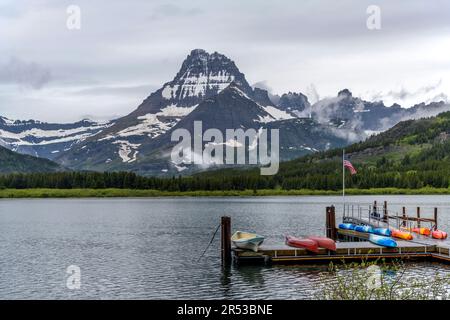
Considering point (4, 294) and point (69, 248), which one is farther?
point (69, 248)

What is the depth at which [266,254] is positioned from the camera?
60.9 m

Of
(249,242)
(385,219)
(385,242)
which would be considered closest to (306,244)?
(249,242)

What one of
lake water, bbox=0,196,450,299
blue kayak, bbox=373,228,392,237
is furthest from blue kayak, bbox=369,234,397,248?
blue kayak, bbox=373,228,392,237

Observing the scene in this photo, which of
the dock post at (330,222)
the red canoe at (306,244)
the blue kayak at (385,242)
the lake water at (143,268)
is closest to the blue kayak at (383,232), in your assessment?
the dock post at (330,222)

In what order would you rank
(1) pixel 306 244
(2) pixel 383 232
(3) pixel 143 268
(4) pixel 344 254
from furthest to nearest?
(2) pixel 383 232, (4) pixel 344 254, (1) pixel 306 244, (3) pixel 143 268

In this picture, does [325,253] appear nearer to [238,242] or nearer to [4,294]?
[238,242]

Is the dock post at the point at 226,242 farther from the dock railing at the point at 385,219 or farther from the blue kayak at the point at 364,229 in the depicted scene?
the dock railing at the point at 385,219

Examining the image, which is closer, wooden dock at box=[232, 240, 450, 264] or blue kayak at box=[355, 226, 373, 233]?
wooden dock at box=[232, 240, 450, 264]

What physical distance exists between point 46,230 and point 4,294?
66.5 meters

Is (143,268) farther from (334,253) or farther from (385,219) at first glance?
(385,219)

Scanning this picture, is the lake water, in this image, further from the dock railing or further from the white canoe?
the dock railing

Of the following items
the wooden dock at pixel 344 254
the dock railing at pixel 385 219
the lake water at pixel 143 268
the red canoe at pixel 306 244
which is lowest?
the lake water at pixel 143 268

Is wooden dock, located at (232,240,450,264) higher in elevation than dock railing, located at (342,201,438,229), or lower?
lower
